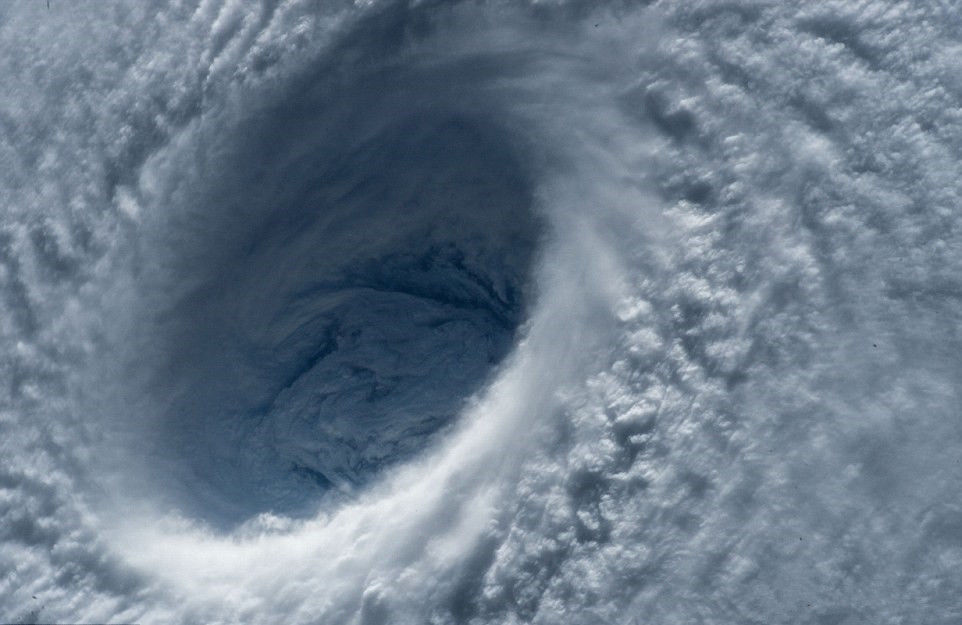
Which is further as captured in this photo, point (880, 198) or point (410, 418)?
point (410, 418)

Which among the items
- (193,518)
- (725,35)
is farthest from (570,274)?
(193,518)

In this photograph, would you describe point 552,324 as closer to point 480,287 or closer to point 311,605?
point 480,287

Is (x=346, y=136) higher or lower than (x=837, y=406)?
higher

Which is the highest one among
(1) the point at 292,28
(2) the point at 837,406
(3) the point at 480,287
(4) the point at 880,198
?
(1) the point at 292,28

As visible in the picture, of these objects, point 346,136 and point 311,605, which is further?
point 346,136

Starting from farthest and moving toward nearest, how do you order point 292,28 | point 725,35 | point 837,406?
point 292,28
point 725,35
point 837,406

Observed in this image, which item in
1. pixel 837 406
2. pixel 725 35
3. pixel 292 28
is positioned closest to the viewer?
pixel 837 406

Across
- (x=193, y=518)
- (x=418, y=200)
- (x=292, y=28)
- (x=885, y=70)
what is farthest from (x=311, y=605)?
(x=885, y=70)

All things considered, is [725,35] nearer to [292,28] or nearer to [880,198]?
[880,198]

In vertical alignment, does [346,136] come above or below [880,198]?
above
